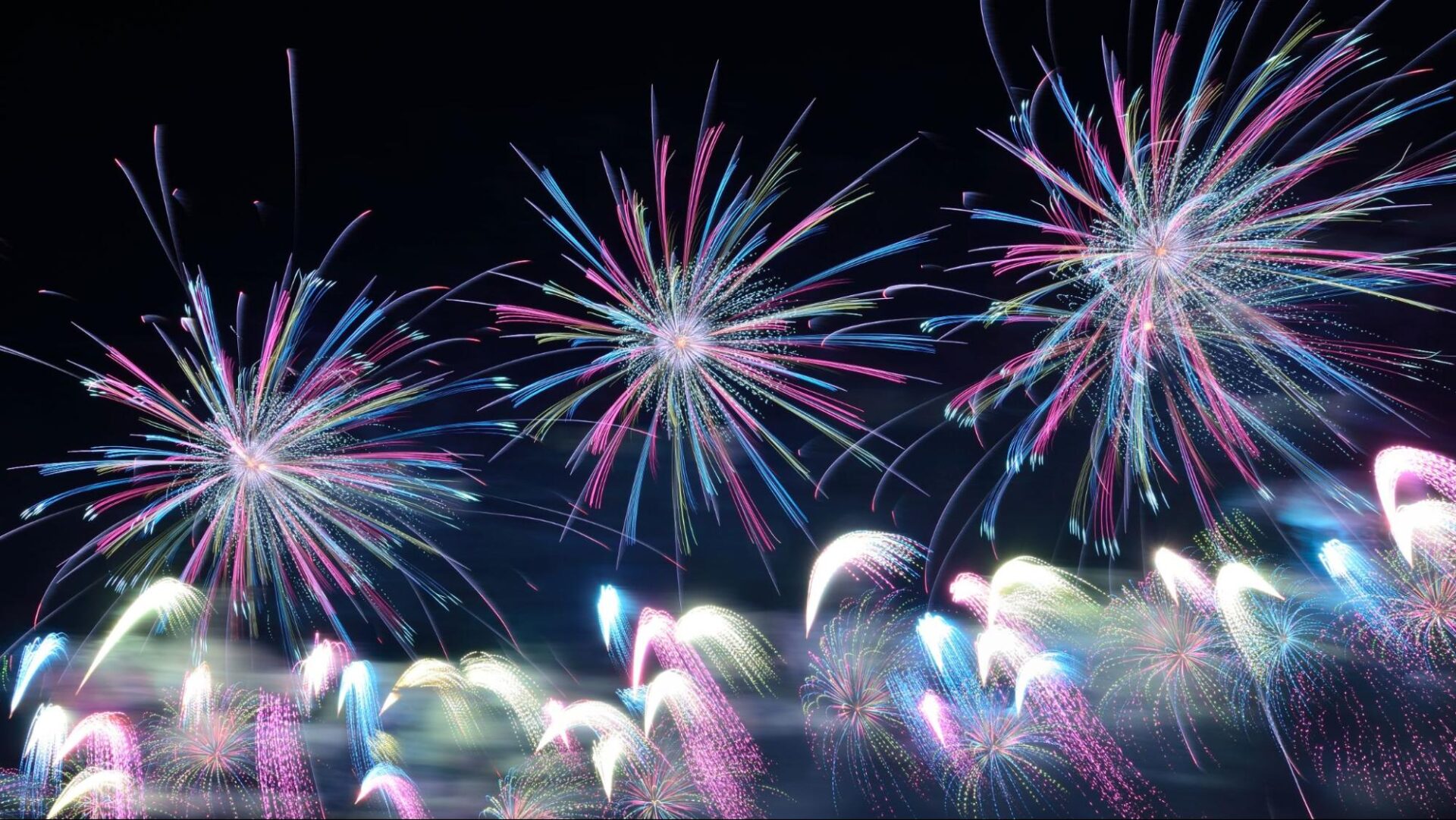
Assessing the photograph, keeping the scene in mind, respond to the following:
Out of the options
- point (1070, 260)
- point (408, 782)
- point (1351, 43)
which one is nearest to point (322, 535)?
point (408, 782)

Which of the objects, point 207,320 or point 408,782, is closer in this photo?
point 207,320

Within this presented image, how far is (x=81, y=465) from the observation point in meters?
13.6

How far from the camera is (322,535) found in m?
14.8

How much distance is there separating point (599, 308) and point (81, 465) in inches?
303

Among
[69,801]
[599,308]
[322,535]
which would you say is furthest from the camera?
[69,801]

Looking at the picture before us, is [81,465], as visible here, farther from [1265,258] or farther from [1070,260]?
[1265,258]

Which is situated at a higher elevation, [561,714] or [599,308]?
[599,308]

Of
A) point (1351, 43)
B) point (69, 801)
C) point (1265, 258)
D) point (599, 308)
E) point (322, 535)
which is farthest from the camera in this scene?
point (69, 801)

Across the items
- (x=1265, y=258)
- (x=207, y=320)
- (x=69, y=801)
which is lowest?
(x=69, y=801)

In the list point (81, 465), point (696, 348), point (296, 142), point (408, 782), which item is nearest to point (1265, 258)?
point (696, 348)

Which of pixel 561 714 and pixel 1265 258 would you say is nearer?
pixel 1265 258

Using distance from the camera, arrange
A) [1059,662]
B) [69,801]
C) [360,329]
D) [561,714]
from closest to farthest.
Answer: [360,329]
[1059,662]
[561,714]
[69,801]

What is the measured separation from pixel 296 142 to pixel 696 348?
568 cm

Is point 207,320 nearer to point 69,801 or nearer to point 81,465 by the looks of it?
point 81,465
